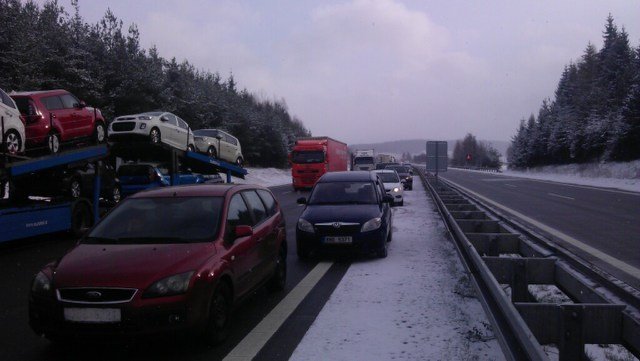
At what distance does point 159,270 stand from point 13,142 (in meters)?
8.21

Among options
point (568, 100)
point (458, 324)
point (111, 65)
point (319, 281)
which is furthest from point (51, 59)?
point (568, 100)

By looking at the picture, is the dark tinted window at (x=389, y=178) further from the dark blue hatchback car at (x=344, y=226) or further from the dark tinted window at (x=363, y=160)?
the dark tinted window at (x=363, y=160)

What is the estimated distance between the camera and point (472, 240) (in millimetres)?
8227

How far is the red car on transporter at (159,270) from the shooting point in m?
4.46

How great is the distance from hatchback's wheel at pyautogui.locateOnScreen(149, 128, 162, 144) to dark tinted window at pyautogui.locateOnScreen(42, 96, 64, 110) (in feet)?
9.23

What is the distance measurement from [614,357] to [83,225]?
1193 cm

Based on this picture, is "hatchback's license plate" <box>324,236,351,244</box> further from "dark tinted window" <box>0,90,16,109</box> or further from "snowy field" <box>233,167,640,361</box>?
"dark tinted window" <box>0,90,16,109</box>

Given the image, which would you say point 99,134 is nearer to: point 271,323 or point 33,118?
point 33,118

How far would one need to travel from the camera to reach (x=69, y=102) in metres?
14.0

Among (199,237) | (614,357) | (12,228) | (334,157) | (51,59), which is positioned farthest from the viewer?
(334,157)

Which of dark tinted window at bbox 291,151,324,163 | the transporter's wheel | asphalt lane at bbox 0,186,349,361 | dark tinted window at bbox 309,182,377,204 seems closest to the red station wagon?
the transporter's wheel

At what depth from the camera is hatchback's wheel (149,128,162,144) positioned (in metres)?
15.8

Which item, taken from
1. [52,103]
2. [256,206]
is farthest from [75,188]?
[256,206]

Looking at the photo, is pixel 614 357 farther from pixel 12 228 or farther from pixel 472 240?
pixel 12 228
